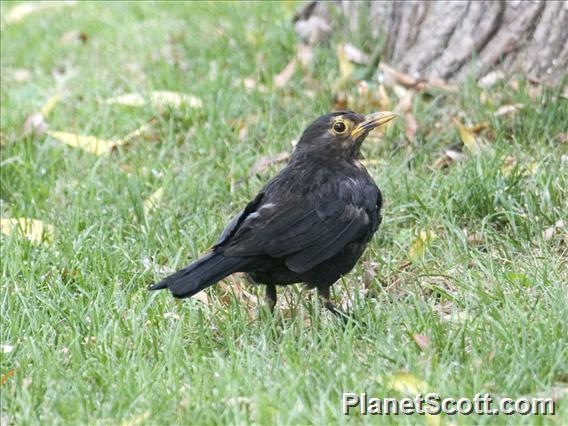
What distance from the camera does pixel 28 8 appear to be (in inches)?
362

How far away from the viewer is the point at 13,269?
487 centimetres

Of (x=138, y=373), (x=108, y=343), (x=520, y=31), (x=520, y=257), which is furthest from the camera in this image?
(x=520, y=31)

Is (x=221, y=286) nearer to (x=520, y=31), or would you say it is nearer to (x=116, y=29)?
(x=520, y=31)

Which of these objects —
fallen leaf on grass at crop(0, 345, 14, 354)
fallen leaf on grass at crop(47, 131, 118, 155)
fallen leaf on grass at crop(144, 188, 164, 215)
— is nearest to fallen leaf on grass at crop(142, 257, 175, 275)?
fallen leaf on grass at crop(144, 188, 164, 215)

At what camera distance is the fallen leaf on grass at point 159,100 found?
664cm

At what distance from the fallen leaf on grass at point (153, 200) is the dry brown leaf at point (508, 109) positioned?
192cm

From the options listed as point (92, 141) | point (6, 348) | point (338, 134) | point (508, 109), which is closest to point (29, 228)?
point (92, 141)

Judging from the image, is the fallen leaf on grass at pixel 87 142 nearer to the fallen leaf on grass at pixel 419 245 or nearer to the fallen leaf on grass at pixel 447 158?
the fallen leaf on grass at pixel 447 158

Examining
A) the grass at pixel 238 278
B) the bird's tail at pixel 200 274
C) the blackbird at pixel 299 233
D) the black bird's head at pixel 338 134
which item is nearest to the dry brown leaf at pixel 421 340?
the grass at pixel 238 278

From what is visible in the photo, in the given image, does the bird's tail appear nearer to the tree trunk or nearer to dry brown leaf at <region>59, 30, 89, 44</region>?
the tree trunk

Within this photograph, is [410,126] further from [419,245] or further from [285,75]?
[419,245]

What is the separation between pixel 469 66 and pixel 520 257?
6.52ft

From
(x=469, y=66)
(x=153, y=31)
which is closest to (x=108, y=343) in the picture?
(x=469, y=66)

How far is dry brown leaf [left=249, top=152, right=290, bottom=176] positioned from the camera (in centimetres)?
590
